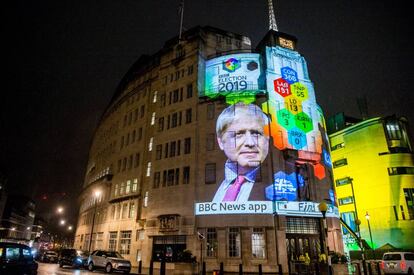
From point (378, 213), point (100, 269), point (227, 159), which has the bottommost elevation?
point (100, 269)

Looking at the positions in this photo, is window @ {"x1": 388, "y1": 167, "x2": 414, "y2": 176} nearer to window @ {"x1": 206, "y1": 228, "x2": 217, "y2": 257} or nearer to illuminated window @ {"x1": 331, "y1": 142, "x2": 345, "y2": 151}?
illuminated window @ {"x1": 331, "y1": 142, "x2": 345, "y2": 151}

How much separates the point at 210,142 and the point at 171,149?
18.1ft

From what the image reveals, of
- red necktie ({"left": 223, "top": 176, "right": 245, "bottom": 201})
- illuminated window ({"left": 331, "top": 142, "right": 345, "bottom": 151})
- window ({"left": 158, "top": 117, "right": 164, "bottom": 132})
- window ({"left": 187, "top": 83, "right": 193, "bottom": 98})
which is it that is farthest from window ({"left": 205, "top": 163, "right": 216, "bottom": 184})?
illuminated window ({"left": 331, "top": 142, "right": 345, "bottom": 151})

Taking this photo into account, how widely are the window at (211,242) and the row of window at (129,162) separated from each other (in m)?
16.3

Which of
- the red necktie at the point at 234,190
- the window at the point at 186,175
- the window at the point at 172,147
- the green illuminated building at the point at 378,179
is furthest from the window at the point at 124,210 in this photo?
the green illuminated building at the point at 378,179

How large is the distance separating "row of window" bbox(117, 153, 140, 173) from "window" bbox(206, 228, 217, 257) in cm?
1627

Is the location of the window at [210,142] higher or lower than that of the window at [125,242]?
higher

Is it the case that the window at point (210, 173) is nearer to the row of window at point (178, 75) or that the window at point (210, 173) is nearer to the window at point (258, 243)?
the window at point (258, 243)

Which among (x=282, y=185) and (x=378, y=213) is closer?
(x=282, y=185)

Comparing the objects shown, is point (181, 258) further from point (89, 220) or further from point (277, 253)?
point (89, 220)

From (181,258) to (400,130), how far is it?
4506 centimetres

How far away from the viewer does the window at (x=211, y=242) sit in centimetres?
2923

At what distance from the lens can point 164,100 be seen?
40.2 meters

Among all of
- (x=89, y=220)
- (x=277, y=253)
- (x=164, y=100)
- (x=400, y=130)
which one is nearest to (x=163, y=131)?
(x=164, y=100)
